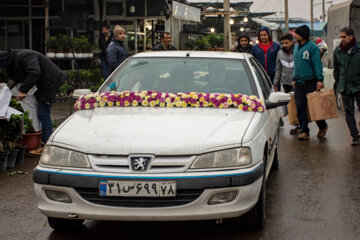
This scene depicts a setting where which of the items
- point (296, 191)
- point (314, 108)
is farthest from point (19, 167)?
point (314, 108)

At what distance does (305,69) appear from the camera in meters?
9.74

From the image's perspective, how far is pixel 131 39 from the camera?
890 inches

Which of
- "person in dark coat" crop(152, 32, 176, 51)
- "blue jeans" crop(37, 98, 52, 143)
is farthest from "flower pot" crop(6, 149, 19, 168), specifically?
"person in dark coat" crop(152, 32, 176, 51)

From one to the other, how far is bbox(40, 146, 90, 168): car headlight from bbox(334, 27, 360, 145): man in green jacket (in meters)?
5.91

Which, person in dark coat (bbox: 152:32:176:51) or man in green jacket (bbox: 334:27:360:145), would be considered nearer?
man in green jacket (bbox: 334:27:360:145)

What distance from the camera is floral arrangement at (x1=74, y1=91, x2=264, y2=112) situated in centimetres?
540

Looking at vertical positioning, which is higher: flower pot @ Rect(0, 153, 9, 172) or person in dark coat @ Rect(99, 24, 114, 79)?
person in dark coat @ Rect(99, 24, 114, 79)

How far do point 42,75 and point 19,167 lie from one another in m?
1.37

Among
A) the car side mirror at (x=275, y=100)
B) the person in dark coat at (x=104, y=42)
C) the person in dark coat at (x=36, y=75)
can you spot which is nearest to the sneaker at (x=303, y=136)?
the person in dark coat at (x=36, y=75)

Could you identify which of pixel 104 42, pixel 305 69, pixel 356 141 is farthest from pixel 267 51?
pixel 104 42

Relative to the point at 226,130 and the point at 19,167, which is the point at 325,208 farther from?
the point at 19,167

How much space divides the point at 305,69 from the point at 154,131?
18.4 feet

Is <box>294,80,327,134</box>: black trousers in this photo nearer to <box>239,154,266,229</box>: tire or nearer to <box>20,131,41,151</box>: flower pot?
<box>20,131,41,151</box>: flower pot

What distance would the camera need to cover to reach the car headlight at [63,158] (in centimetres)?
449
